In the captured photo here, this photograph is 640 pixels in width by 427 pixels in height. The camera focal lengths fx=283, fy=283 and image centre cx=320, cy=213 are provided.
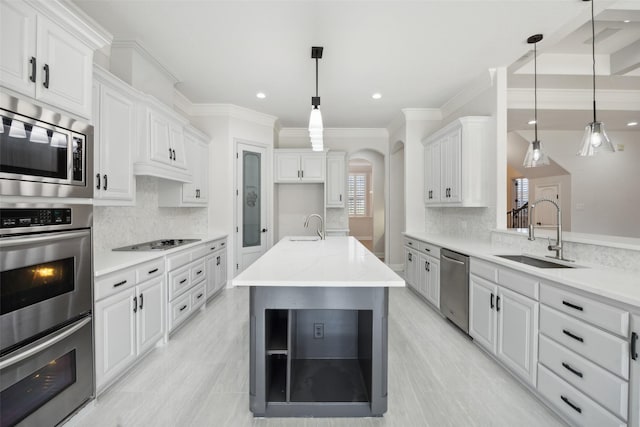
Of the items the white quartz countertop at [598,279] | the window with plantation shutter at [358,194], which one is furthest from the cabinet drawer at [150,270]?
the window with plantation shutter at [358,194]

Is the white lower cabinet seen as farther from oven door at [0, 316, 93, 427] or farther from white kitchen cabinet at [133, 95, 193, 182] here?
white kitchen cabinet at [133, 95, 193, 182]

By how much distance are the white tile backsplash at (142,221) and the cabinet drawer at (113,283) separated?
0.71 meters

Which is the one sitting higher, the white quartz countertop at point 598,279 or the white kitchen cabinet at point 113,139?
the white kitchen cabinet at point 113,139

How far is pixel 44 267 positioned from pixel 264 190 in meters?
3.64

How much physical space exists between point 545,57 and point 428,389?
398 centimetres

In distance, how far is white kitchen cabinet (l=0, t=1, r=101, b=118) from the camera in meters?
1.34

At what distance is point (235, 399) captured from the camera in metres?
1.93

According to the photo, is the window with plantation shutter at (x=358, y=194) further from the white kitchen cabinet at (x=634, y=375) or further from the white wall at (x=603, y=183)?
the white kitchen cabinet at (x=634, y=375)

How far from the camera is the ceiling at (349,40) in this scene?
2.30m

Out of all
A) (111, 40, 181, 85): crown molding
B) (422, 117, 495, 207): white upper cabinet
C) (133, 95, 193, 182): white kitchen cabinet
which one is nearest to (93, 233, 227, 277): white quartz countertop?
(133, 95, 193, 182): white kitchen cabinet

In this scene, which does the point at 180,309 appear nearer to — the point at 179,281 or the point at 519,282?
the point at 179,281

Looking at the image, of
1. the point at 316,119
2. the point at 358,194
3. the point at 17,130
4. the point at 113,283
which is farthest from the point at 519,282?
the point at 358,194

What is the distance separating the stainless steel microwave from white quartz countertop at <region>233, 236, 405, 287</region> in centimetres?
107

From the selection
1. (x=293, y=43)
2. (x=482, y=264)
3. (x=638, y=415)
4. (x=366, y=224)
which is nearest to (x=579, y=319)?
(x=638, y=415)
